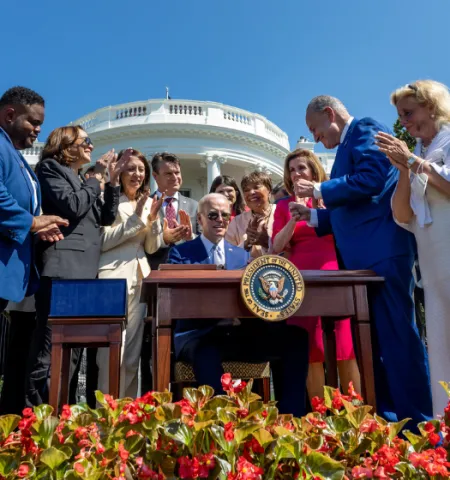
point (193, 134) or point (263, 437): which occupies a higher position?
point (193, 134)

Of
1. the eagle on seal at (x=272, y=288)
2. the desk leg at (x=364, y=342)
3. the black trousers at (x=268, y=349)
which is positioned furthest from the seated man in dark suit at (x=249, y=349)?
the eagle on seal at (x=272, y=288)

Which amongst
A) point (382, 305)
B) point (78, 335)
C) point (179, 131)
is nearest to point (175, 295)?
point (78, 335)

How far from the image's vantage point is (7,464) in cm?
156

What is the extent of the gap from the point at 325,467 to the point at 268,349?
6.78ft

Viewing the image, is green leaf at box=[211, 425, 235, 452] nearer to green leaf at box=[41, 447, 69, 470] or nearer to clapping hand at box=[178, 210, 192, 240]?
green leaf at box=[41, 447, 69, 470]

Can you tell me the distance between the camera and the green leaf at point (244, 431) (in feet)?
5.24

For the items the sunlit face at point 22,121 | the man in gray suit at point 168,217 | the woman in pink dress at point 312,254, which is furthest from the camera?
the man in gray suit at point 168,217

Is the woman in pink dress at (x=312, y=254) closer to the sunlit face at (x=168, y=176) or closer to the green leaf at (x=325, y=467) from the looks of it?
the sunlit face at (x=168, y=176)

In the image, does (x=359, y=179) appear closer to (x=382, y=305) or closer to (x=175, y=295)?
(x=382, y=305)

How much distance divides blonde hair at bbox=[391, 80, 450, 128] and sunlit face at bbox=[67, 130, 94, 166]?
8.42 feet

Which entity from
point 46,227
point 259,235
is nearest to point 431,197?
point 259,235

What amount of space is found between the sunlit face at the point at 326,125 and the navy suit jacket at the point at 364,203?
132mm

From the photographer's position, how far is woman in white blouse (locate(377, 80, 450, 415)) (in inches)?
118

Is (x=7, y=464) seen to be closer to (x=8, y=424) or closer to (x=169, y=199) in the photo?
(x=8, y=424)
